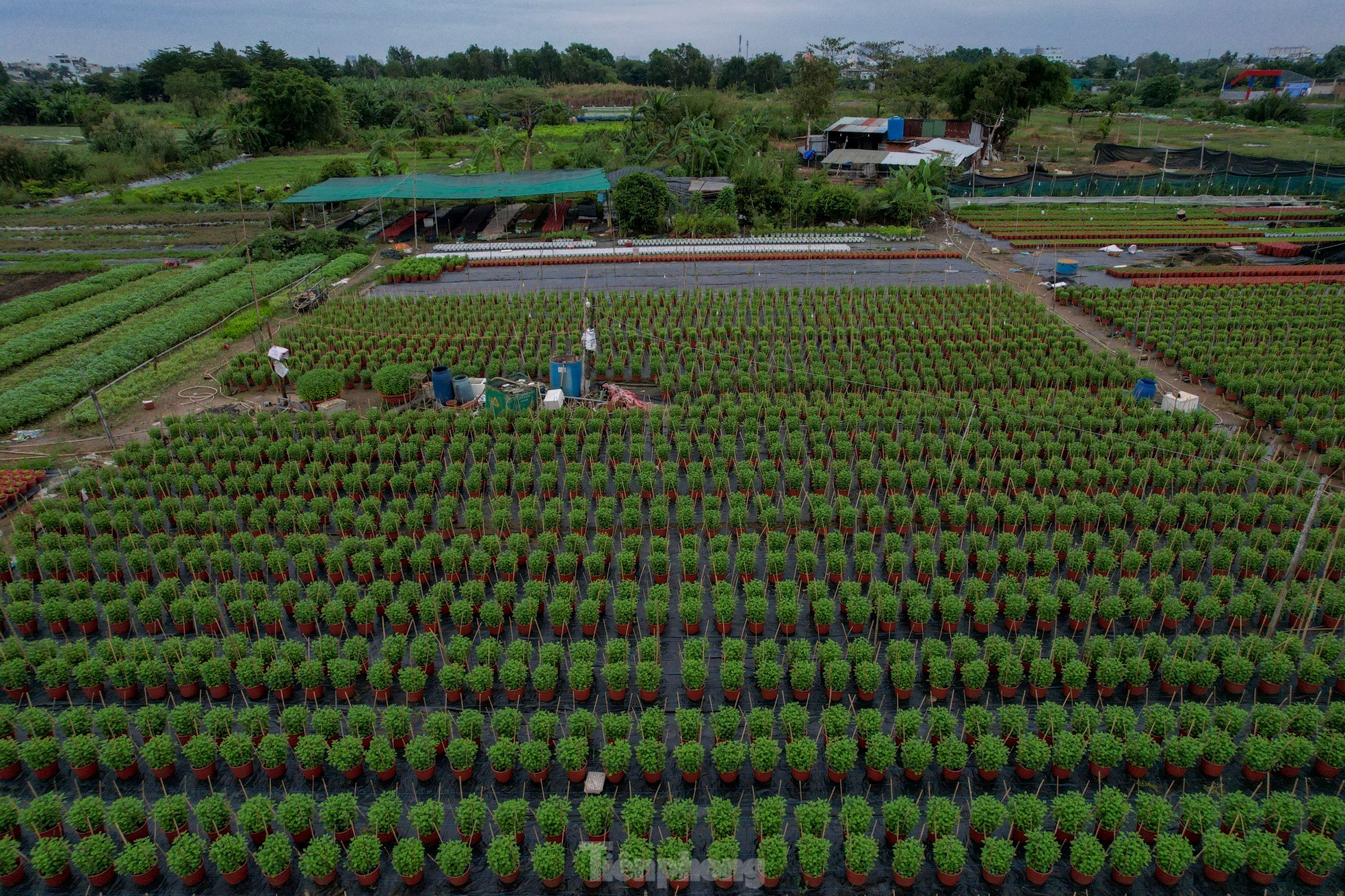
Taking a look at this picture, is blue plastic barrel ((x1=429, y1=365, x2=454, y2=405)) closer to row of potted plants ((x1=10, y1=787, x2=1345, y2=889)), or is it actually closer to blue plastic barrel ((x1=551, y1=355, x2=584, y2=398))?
blue plastic barrel ((x1=551, y1=355, x2=584, y2=398))

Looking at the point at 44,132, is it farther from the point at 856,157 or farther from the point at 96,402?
the point at 96,402

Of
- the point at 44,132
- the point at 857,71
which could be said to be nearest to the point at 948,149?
the point at 857,71

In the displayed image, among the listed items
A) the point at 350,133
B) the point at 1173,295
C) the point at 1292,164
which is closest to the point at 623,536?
the point at 1173,295

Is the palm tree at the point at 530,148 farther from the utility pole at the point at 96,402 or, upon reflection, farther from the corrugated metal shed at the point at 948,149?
the utility pole at the point at 96,402

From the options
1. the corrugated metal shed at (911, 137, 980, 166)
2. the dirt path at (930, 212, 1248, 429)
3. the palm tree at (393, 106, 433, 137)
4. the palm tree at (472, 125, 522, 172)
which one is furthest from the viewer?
the palm tree at (393, 106, 433, 137)

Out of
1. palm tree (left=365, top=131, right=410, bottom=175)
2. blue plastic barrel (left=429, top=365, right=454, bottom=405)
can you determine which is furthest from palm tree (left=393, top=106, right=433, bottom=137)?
blue plastic barrel (left=429, top=365, right=454, bottom=405)

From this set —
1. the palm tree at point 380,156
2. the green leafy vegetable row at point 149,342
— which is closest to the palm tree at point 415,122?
the palm tree at point 380,156
